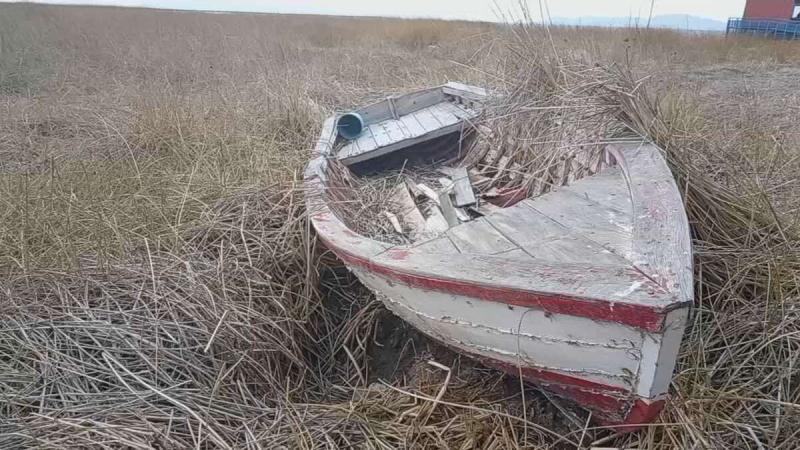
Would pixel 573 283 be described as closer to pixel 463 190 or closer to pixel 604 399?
pixel 604 399

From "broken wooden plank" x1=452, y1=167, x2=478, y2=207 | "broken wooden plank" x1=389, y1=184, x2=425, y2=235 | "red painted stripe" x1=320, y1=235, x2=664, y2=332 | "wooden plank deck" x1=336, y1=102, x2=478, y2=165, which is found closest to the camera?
"red painted stripe" x1=320, y1=235, x2=664, y2=332

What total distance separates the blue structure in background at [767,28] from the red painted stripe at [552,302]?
15905 mm

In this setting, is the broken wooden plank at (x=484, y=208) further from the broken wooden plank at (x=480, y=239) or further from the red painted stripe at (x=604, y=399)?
the red painted stripe at (x=604, y=399)

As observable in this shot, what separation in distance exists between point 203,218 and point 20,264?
34.7 inches

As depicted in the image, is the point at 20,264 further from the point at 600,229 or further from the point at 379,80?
the point at 379,80

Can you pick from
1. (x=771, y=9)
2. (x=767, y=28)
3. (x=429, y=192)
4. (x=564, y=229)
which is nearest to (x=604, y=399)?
(x=564, y=229)

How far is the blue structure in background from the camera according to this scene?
1445cm

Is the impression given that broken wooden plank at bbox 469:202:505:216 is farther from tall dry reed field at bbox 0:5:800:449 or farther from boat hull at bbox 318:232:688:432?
boat hull at bbox 318:232:688:432

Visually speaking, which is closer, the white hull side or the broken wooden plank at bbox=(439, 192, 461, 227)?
the white hull side

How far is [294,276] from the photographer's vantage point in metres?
2.80

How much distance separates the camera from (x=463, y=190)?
3279mm

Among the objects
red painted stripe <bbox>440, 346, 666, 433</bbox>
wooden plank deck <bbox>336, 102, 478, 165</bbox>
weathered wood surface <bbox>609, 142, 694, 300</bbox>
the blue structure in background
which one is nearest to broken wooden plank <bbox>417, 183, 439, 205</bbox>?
wooden plank deck <bbox>336, 102, 478, 165</bbox>

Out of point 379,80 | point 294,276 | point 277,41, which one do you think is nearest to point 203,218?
point 294,276

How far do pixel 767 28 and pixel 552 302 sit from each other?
17.6 m
